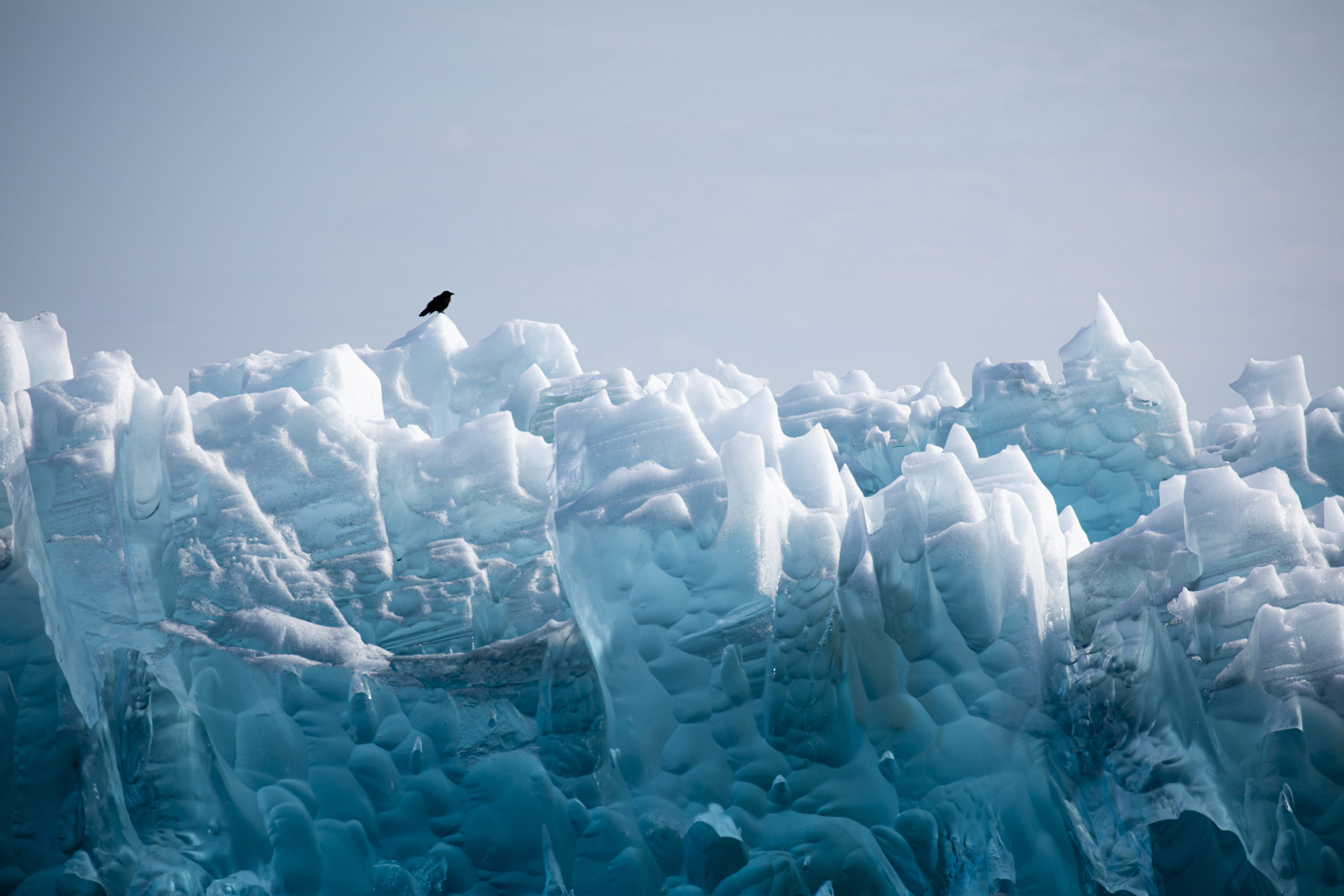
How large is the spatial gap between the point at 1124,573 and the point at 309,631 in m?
3.92

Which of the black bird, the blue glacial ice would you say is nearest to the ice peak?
the blue glacial ice

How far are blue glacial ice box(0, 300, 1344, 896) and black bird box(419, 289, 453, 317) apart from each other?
10.5ft

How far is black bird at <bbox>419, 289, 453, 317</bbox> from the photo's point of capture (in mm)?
8984

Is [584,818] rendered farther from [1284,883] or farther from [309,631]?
[1284,883]

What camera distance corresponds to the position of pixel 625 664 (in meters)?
4.92

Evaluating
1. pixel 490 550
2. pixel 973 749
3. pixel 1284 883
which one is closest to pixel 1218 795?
pixel 1284 883

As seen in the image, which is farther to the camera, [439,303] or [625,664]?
[439,303]

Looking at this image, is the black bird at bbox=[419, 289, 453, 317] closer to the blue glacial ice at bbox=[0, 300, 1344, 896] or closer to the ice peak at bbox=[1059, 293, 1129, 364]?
the blue glacial ice at bbox=[0, 300, 1344, 896]

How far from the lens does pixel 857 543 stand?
5012 mm

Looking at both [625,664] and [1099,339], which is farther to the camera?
[1099,339]

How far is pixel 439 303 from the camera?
906 centimetres

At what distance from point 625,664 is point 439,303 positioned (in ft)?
16.4

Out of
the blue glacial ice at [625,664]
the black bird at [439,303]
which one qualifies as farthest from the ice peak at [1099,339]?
the black bird at [439,303]

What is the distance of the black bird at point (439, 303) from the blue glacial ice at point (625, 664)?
10.5 ft
